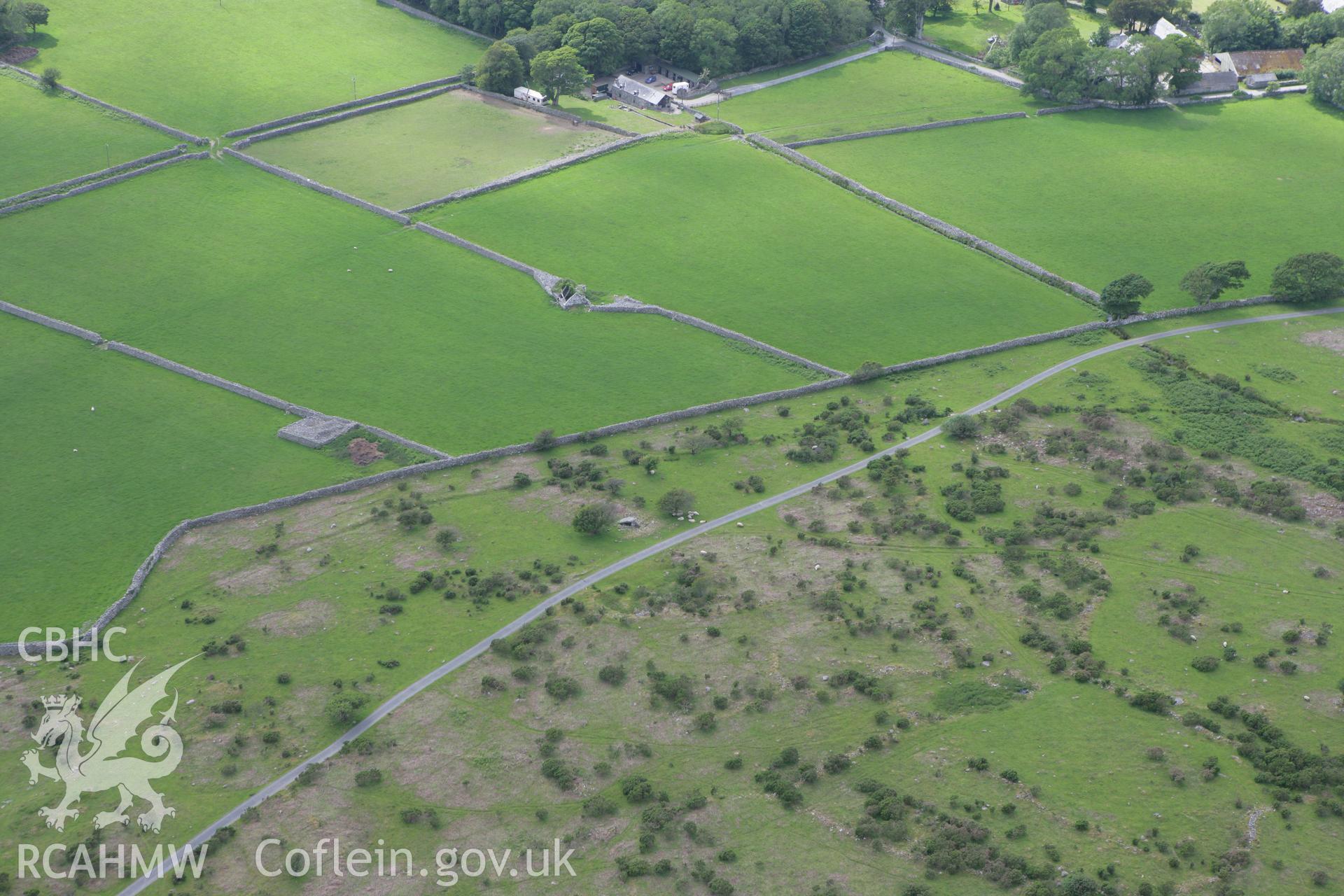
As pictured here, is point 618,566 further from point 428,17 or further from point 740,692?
point 428,17

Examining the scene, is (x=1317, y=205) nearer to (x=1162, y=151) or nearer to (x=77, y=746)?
(x=1162, y=151)

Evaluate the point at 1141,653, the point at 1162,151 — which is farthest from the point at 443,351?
the point at 1162,151

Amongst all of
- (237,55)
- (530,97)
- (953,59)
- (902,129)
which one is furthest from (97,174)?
(953,59)

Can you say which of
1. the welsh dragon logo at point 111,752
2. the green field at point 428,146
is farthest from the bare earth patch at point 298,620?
the green field at point 428,146

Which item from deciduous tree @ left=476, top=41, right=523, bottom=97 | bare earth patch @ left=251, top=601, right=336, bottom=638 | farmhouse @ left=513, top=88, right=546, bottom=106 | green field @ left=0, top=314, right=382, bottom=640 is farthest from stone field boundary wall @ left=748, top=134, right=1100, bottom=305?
bare earth patch @ left=251, top=601, right=336, bottom=638

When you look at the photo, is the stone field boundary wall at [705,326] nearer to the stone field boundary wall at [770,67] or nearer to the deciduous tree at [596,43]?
the stone field boundary wall at [770,67]

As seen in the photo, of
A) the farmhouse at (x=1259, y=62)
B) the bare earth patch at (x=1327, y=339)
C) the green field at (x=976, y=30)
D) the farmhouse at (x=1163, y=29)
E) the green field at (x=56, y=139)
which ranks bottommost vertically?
the green field at (x=56, y=139)
